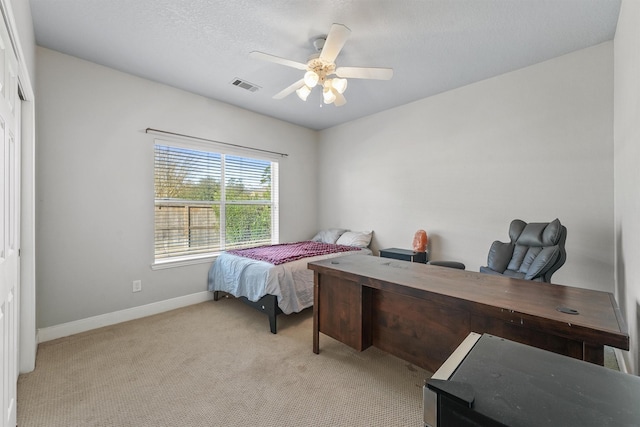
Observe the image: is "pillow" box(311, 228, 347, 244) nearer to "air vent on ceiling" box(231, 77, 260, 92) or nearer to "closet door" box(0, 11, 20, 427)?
"air vent on ceiling" box(231, 77, 260, 92)

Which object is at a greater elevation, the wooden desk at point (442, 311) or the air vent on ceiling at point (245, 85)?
the air vent on ceiling at point (245, 85)

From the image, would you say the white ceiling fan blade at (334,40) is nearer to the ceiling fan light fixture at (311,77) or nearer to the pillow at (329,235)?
the ceiling fan light fixture at (311,77)

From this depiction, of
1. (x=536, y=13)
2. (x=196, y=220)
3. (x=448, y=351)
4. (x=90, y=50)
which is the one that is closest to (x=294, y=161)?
(x=196, y=220)

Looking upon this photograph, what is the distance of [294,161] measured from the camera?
4832 millimetres

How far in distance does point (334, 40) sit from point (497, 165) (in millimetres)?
2353

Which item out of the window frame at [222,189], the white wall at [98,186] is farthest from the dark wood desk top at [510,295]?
the white wall at [98,186]

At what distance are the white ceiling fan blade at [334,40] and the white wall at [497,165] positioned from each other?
81.6 inches

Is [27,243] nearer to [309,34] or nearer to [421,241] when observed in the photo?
[309,34]

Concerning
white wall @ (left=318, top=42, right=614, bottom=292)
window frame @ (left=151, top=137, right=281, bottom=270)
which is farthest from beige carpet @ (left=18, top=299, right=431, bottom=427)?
white wall @ (left=318, top=42, right=614, bottom=292)

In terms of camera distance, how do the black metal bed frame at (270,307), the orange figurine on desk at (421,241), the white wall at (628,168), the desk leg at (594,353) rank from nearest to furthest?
the desk leg at (594,353) → the white wall at (628,168) → the black metal bed frame at (270,307) → the orange figurine on desk at (421,241)

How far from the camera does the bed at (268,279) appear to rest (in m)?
2.80

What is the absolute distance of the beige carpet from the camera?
1.65 metres

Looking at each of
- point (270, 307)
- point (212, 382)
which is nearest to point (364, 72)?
point (270, 307)

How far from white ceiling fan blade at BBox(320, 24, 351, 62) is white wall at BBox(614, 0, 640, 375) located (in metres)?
1.71
